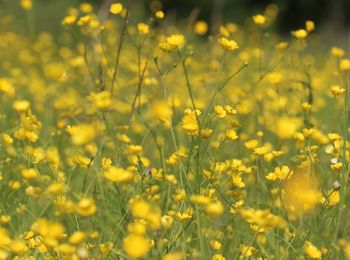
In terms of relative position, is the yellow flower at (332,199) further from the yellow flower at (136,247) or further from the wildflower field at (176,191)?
the yellow flower at (136,247)

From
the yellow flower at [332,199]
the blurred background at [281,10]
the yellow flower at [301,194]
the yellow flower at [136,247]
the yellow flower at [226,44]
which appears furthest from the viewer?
the blurred background at [281,10]

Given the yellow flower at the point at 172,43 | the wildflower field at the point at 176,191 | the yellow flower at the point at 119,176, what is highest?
the yellow flower at the point at 172,43

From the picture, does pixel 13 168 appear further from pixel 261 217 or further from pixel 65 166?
pixel 261 217

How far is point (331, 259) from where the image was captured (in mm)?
1632

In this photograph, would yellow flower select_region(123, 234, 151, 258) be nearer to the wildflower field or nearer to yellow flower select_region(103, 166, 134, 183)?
the wildflower field

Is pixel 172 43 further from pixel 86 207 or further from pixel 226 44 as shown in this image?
pixel 86 207

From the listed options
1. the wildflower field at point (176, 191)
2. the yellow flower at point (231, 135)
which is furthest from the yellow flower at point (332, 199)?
the yellow flower at point (231, 135)

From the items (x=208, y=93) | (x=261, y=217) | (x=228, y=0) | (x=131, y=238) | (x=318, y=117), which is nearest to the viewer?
(x=131, y=238)

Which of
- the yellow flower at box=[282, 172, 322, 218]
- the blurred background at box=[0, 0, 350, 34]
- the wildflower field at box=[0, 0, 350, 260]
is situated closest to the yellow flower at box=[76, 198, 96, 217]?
the wildflower field at box=[0, 0, 350, 260]

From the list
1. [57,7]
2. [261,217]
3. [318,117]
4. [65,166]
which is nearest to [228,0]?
[57,7]

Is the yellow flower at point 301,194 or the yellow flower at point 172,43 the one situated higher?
the yellow flower at point 172,43

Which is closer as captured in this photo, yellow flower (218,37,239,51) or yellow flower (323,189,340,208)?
yellow flower (323,189,340,208)

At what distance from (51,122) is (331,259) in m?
1.74

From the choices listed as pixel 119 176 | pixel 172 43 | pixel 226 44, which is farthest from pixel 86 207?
pixel 226 44
